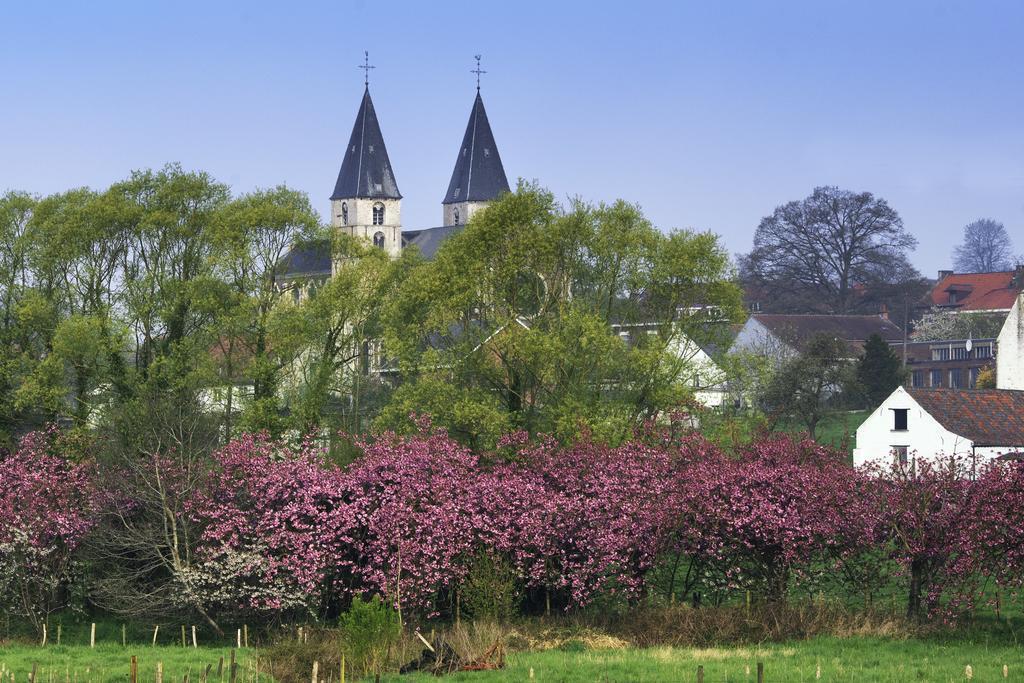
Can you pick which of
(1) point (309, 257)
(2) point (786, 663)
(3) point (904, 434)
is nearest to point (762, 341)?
(3) point (904, 434)

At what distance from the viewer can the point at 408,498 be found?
121 feet

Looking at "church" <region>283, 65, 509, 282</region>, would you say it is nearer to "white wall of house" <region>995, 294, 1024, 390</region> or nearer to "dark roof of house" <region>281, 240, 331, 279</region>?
"white wall of house" <region>995, 294, 1024, 390</region>

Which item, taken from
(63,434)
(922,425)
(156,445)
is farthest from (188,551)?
(922,425)

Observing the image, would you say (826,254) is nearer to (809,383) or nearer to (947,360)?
(947,360)

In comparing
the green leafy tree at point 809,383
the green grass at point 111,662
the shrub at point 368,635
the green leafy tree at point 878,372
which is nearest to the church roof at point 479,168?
the green leafy tree at point 878,372

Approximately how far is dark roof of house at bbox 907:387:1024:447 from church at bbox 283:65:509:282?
77.3 meters

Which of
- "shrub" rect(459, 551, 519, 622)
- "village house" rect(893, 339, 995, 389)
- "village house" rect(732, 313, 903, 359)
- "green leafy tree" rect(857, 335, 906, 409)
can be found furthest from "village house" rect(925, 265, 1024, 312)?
"shrub" rect(459, 551, 519, 622)

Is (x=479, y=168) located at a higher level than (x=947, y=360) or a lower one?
higher

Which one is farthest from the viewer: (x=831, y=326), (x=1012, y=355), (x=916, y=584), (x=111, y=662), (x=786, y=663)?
(x=831, y=326)

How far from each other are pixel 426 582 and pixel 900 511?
9.81 metres

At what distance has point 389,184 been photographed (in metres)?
145

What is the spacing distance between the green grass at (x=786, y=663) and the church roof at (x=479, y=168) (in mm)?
111834

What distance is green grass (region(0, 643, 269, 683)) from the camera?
2858 centimetres

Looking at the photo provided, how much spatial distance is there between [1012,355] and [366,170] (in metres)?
74.8
